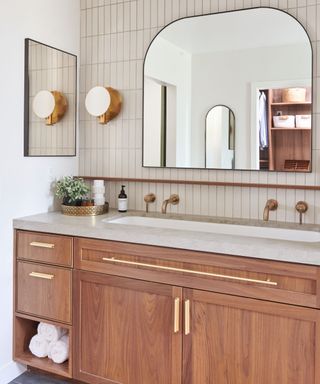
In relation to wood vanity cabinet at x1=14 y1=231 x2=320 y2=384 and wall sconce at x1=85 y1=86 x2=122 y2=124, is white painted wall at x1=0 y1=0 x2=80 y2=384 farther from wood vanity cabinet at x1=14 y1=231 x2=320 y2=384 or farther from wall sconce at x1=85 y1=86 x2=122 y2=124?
wall sconce at x1=85 y1=86 x2=122 y2=124

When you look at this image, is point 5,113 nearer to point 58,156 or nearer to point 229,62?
point 58,156

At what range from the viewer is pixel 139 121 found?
8.55 ft

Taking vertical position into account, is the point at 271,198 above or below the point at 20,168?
below

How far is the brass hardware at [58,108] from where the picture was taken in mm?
2553

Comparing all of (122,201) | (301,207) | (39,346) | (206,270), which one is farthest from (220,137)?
(39,346)

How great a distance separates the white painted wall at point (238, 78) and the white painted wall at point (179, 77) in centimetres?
4

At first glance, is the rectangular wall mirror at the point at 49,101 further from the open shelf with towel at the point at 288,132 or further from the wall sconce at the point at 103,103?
the open shelf with towel at the point at 288,132

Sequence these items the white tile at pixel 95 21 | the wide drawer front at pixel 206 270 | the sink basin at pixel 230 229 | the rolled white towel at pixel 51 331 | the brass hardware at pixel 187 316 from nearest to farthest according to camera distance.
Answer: the wide drawer front at pixel 206 270 < the brass hardware at pixel 187 316 < the sink basin at pixel 230 229 < the rolled white towel at pixel 51 331 < the white tile at pixel 95 21

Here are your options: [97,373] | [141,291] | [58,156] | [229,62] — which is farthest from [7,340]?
[229,62]

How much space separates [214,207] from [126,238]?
2.16ft

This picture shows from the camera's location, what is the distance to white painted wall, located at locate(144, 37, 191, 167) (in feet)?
8.05

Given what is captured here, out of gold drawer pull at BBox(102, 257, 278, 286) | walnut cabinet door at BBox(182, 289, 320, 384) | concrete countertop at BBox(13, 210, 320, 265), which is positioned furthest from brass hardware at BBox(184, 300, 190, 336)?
concrete countertop at BBox(13, 210, 320, 265)

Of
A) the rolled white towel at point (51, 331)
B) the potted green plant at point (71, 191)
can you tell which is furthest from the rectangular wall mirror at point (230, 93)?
the rolled white towel at point (51, 331)

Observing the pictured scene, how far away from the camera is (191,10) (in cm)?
245
